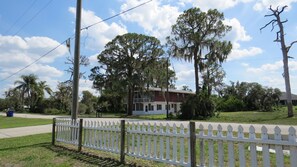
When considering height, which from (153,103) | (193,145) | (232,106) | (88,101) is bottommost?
(193,145)

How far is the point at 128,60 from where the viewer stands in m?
40.1

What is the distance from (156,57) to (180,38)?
10.9 meters

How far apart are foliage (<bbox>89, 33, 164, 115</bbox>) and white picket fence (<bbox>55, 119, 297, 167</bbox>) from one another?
1159 inches

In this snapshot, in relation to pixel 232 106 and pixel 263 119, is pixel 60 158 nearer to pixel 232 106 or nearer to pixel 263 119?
pixel 263 119

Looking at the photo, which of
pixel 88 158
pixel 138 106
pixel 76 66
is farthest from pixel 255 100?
pixel 88 158

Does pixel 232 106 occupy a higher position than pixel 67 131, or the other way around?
pixel 232 106

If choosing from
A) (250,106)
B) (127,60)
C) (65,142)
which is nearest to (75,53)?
(65,142)

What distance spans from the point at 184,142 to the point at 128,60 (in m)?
35.2

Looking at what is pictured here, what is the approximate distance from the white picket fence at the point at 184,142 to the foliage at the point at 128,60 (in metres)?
29.4

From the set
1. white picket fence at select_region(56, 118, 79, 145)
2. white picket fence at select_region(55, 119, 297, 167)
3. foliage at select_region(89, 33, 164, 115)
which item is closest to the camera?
white picket fence at select_region(55, 119, 297, 167)

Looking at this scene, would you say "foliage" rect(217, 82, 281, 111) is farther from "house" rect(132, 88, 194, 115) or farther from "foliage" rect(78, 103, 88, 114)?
"foliage" rect(78, 103, 88, 114)

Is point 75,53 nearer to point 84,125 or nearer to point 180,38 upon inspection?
point 84,125

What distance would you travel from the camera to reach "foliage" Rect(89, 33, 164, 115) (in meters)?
39.7

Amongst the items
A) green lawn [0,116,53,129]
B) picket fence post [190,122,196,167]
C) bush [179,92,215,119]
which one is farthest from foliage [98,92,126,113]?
picket fence post [190,122,196,167]
